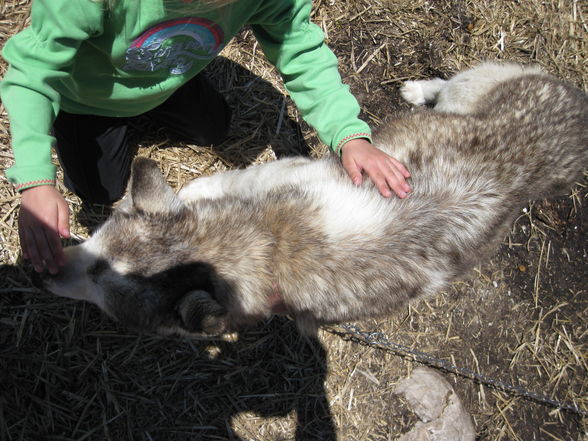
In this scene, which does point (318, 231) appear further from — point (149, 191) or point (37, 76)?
point (37, 76)

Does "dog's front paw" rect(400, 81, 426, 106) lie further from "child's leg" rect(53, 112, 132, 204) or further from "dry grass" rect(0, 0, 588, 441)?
"child's leg" rect(53, 112, 132, 204)

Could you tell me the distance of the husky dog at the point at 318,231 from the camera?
2.52 meters

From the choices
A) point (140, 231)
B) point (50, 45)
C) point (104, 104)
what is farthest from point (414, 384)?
point (50, 45)

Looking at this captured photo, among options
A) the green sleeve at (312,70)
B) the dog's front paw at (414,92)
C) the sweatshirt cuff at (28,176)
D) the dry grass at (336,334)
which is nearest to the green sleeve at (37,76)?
the sweatshirt cuff at (28,176)

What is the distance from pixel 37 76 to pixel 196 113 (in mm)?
1552

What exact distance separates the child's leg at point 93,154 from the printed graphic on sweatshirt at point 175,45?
1.01 meters

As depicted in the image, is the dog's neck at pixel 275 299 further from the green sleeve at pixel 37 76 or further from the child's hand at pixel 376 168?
the green sleeve at pixel 37 76

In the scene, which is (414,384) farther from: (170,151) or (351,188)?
(170,151)

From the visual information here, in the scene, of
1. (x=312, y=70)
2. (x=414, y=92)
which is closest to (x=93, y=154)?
(x=312, y=70)

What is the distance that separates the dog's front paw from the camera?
Result: 4.78 meters

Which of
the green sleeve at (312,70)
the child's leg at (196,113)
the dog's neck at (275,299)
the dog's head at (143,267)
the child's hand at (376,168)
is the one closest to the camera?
the dog's head at (143,267)

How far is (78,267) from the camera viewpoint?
2.54 metres

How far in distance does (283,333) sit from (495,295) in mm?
2342

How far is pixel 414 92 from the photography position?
479 centimetres
